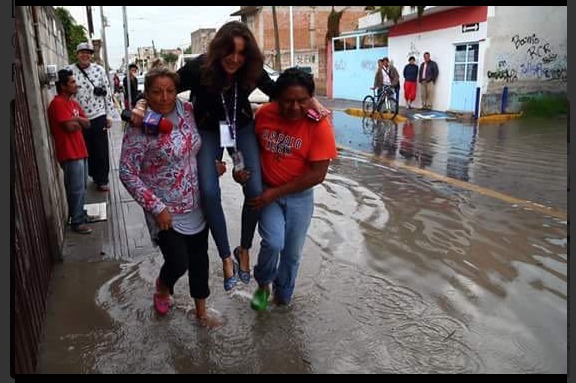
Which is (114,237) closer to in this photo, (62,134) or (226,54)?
(62,134)

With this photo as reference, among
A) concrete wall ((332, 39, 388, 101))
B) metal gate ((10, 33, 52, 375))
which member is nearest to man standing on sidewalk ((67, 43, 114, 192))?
metal gate ((10, 33, 52, 375))

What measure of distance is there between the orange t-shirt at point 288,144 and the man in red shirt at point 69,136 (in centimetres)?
241

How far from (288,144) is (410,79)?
48.8ft

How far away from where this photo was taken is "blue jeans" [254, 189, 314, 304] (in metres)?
3.34

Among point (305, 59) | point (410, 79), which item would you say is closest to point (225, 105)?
point (410, 79)

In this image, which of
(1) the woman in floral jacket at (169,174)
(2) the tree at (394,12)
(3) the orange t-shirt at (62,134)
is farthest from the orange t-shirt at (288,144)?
(2) the tree at (394,12)

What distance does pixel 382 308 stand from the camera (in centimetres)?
364

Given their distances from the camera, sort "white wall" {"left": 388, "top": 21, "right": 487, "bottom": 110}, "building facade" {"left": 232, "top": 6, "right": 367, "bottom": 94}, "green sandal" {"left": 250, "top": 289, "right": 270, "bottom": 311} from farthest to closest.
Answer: "building facade" {"left": 232, "top": 6, "right": 367, "bottom": 94} < "white wall" {"left": 388, "top": 21, "right": 487, "bottom": 110} < "green sandal" {"left": 250, "top": 289, "right": 270, "bottom": 311}

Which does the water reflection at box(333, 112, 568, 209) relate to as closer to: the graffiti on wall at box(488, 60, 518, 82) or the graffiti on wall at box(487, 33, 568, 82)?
the graffiti on wall at box(488, 60, 518, 82)

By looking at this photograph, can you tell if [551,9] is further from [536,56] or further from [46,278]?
[46,278]

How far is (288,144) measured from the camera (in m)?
3.27

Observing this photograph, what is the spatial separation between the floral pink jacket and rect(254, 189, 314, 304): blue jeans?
473mm

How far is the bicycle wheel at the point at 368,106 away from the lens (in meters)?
16.0

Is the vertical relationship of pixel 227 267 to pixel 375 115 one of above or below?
below
